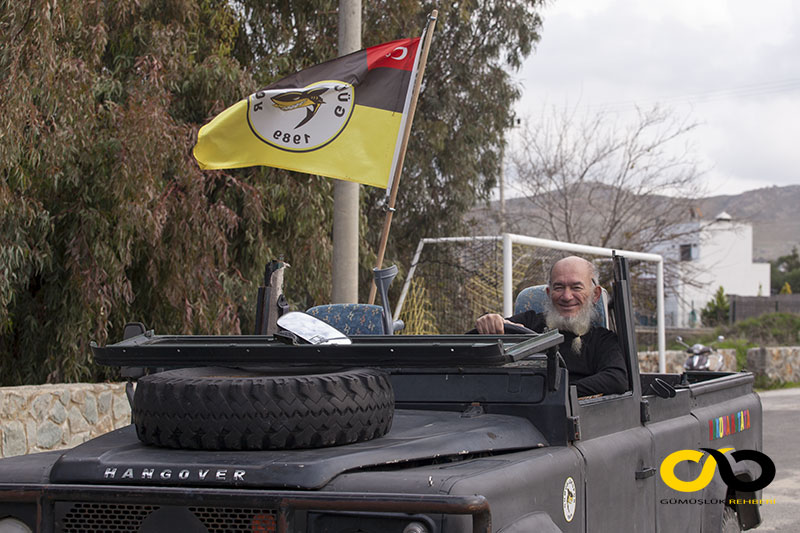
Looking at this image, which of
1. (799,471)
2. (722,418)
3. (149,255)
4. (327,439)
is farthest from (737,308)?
(327,439)

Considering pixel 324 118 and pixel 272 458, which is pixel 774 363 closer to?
pixel 324 118

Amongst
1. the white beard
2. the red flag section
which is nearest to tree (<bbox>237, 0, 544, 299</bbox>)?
the red flag section

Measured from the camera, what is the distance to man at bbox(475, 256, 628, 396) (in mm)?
4848

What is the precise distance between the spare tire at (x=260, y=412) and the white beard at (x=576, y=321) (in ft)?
6.34

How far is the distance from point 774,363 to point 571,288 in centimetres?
2237

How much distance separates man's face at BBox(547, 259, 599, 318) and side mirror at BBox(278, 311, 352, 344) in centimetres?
171

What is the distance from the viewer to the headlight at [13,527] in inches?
133

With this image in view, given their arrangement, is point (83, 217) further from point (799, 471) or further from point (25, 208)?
point (799, 471)

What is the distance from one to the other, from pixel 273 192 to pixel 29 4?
4.20 meters

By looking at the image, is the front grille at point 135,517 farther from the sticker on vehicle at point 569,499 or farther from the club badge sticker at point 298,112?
the club badge sticker at point 298,112

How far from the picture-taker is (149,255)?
1122cm

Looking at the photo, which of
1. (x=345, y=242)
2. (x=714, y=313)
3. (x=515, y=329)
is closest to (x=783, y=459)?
(x=345, y=242)

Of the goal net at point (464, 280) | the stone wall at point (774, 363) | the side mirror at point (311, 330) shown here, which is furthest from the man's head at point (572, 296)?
the stone wall at point (774, 363)

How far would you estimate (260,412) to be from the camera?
3393 millimetres
